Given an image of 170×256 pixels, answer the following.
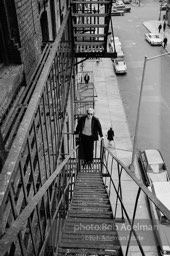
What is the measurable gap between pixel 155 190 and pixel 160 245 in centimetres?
226

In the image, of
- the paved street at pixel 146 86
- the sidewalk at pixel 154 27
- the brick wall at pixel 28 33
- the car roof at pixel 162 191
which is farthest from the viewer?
the sidewalk at pixel 154 27

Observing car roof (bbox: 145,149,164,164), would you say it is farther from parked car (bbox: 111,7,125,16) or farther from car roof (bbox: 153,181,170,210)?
parked car (bbox: 111,7,125,16)

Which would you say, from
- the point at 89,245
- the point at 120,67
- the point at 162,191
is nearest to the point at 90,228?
the point at 89,245

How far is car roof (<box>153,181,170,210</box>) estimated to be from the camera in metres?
10.8

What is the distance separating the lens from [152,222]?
11055 mm

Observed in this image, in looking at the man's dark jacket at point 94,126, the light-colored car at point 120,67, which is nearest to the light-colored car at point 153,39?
the light-colored car at point 120,67

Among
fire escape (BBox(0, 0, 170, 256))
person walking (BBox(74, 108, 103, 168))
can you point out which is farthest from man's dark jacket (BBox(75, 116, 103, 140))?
fire escape (BBox(0, 0, 170, 256))

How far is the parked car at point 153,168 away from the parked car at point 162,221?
84 cm

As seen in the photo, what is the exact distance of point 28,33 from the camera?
206 inches

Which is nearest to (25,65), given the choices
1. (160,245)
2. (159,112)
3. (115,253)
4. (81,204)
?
(81,204)

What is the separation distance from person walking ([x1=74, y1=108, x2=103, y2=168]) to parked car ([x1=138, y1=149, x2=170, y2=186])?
5.49 metres

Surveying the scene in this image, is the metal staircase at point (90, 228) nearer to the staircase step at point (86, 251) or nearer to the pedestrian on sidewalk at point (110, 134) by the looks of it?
the staircase step at point (86, 251)

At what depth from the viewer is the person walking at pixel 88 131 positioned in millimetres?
7270

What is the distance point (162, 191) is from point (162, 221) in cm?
146
